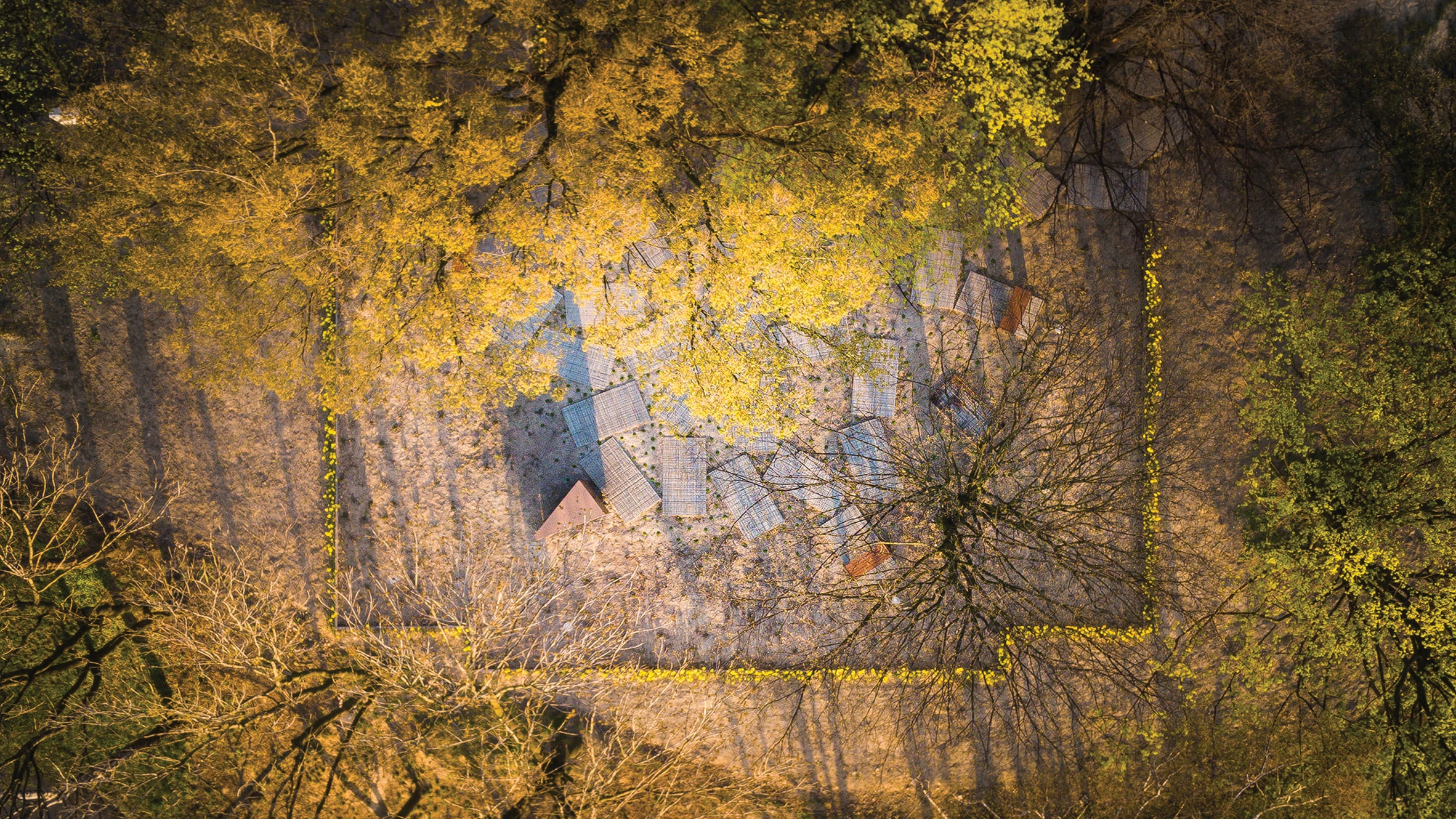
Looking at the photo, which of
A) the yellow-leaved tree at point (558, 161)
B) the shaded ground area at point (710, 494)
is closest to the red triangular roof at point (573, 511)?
the shaded ground area at point (710, 494)

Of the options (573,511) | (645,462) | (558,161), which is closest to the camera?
(558,161)

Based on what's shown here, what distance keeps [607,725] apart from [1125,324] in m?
11.9

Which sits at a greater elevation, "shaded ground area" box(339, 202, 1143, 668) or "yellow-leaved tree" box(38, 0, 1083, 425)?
"yellow-leaved tree" box(38, 0, 1083, 425)

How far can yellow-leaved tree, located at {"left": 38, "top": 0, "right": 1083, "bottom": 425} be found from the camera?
10.0 metres

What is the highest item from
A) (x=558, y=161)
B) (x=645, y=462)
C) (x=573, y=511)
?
(x=558, y=161)

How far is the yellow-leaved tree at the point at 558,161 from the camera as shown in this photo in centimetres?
1005

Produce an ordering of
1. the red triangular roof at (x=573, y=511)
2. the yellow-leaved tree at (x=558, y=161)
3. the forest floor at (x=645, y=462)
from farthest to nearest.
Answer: the forest floor at (x=645, y=462), the red triangular roof at (x=573, y=511), the yellow-leaved tree at (x=558, y=161)

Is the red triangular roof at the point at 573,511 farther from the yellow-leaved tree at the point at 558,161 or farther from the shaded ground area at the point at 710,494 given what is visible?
the yellow-leaved tree at the point at 558,161

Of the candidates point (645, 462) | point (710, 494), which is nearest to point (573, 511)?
point (645, 462)

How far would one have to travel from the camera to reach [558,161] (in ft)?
34.3

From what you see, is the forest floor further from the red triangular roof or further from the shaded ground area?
the red triangular roof

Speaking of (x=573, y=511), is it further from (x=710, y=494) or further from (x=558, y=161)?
(x=558, y=161)

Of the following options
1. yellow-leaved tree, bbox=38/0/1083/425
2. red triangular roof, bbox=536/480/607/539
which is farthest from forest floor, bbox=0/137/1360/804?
yellow-leaved tree, bbox=38/0/1083/425

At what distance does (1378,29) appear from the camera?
523 inches
